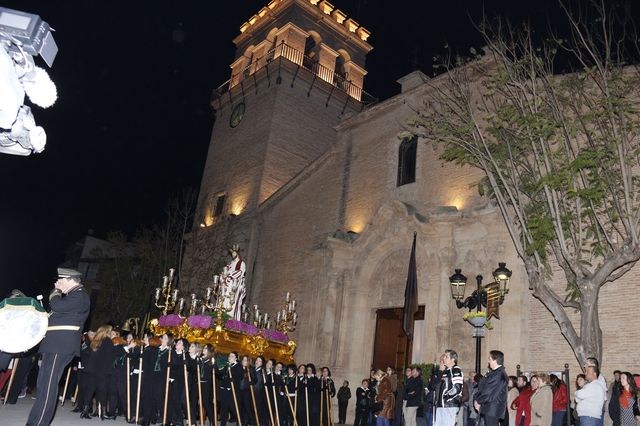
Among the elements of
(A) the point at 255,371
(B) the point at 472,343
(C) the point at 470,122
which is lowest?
(A) the point at 255,371

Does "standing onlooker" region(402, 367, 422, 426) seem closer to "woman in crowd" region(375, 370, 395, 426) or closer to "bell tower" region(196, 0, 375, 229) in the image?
"woman in crowd" region(375, 370, 395, 426)

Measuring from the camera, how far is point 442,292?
1647 cm

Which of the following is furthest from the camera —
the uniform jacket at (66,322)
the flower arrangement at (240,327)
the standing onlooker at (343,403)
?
the standing onlooker at (343,403)

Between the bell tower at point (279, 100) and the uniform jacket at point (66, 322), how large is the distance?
61.8 feet

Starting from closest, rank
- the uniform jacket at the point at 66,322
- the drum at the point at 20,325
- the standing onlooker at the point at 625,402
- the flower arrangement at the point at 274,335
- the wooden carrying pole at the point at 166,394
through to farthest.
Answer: the drum at the point at 20,325
the uniform jacket at the point at 66,322
the standing onlooker at the point at 625,402
the wooden carrying pole at the point at 166,394
the flower arrangement at the point at 274,335

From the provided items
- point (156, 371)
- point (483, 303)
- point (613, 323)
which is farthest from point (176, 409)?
point (613, 323)

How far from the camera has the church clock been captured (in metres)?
31.1

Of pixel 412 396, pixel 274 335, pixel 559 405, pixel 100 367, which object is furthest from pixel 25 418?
pixel 559 405

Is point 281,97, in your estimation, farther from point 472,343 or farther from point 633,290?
point 633,290

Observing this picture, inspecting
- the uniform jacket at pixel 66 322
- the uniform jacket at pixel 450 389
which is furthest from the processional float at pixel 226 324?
the uniform jacket at pixel 450 389

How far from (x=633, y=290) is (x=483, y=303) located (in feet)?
11.5

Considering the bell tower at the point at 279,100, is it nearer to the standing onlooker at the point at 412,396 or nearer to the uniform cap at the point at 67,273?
the standing onlooker at the point at 412,396

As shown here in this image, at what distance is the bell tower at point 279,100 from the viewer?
28.0 meters

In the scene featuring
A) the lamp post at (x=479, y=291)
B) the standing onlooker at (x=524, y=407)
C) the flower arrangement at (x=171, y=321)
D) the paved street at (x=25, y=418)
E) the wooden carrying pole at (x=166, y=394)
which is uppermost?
the lamp post at (x=479, y=291)
